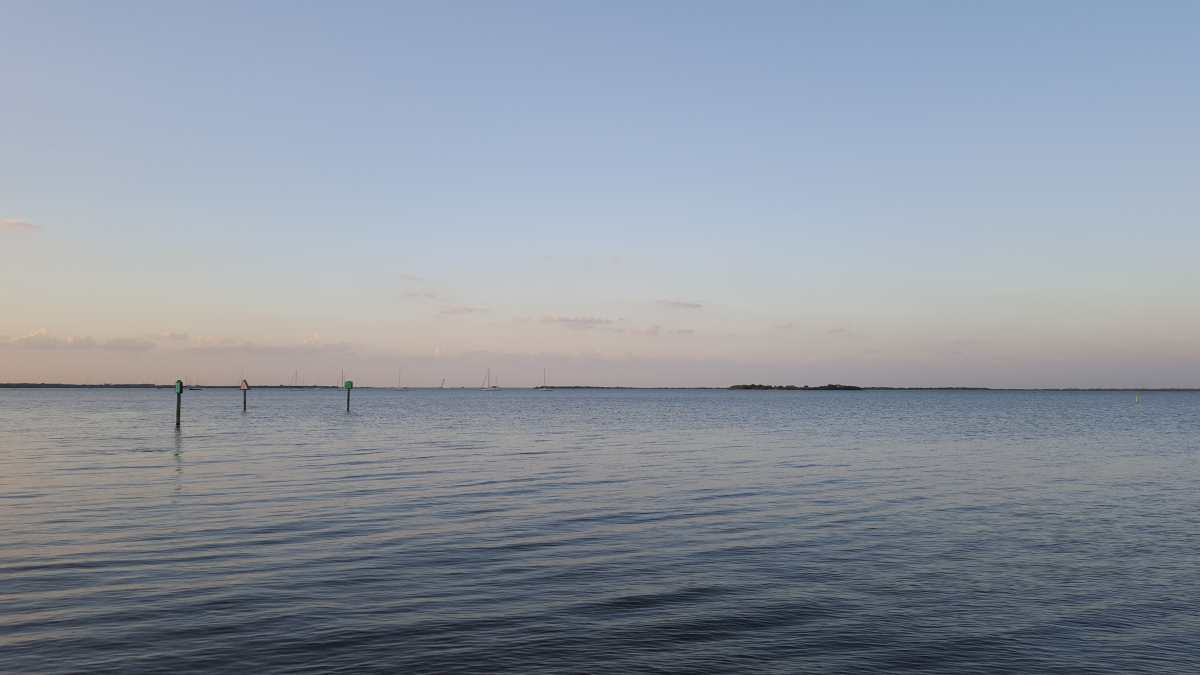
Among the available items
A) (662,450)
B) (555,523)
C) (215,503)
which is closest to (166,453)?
(215,503)

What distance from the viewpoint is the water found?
12.5 m

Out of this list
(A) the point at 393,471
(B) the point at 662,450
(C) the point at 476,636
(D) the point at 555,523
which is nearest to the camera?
(C) the point at 476,636

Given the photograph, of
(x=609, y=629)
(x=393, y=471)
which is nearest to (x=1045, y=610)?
(x=609, y=629)

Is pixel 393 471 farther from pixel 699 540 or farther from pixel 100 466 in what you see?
pixel 699 540

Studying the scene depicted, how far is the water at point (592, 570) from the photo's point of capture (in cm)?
1250

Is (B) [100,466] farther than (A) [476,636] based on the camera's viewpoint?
Yes

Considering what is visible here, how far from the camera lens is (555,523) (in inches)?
949

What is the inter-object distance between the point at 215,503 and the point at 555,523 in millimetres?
11839

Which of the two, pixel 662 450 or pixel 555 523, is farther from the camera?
pixel 662 450

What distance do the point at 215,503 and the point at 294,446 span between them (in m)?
26.9

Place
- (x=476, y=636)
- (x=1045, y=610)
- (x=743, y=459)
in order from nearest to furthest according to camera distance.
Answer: (x=476, y=636)
(x=1045, y=610)
(x=743, y=459)

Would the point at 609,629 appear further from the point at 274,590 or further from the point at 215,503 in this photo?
the point at 215,503

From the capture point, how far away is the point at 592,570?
18.0 metres

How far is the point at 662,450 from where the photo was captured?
2058 inches
